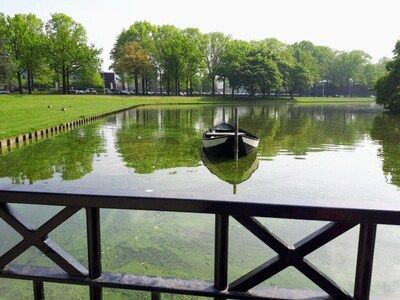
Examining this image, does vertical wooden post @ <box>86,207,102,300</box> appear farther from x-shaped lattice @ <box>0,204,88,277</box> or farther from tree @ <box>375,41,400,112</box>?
tree @ <box>375,41,400,112</box>

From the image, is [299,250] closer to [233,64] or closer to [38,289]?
[38,289]

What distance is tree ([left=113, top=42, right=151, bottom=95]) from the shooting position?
75625 millimetres

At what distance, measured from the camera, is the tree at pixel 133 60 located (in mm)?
75625

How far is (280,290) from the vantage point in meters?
2.48

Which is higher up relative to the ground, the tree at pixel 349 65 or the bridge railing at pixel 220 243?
the tree at pixel 349 65

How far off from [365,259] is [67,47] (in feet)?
240

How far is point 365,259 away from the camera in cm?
223

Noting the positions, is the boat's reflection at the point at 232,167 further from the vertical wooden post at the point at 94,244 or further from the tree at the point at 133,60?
the tree at the point at 133,60

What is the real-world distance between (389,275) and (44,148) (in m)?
17.5

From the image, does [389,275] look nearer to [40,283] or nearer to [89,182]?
[40,283]

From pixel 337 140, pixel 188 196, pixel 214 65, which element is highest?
pixel 214 65

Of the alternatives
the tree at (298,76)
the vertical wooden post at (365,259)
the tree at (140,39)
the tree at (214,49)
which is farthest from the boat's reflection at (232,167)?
the tree at (298,76)

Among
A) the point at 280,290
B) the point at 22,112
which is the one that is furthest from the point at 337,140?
the point at 22,112

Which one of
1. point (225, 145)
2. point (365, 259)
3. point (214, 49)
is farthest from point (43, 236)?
point (214, 49)
